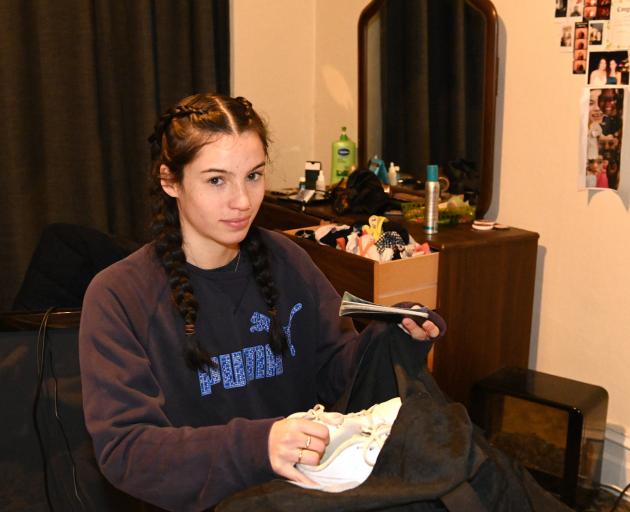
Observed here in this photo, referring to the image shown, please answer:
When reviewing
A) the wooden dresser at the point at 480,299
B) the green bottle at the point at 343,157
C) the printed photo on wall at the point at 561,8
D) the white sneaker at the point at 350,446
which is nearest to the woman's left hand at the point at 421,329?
the white sneaker at the point at 350,446

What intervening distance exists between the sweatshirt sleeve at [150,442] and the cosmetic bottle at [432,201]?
52.1 inches

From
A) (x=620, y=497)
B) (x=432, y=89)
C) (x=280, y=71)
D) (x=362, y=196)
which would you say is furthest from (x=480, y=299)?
(x=280, y=71)

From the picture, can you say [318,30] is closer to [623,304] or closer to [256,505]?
[623,304]

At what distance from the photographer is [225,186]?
1369 millimetres

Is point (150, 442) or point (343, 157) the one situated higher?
point (343, 157)

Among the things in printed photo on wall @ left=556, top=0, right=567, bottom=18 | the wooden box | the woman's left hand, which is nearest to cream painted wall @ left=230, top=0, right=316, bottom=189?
the wooden box

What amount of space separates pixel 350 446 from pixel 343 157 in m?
2.11

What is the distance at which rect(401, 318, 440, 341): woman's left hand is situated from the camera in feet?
4.54

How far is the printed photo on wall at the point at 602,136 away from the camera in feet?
7.05

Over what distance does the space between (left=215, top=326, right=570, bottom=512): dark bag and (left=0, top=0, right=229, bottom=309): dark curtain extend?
205 cm

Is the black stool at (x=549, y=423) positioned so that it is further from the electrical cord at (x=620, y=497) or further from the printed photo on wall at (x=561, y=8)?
the printed photo on wall at (x=561, y=8)

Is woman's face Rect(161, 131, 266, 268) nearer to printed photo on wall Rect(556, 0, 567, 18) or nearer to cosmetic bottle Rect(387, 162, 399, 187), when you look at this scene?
printed photo on wall Rect(556, 0, 567, 18)

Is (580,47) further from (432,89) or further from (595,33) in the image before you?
(432,89)

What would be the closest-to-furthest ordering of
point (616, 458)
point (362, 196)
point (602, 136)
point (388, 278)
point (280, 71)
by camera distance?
point (388, 278) < point (602, 136) < point (616, 458) < point (362, 196) < point (280, 71)
